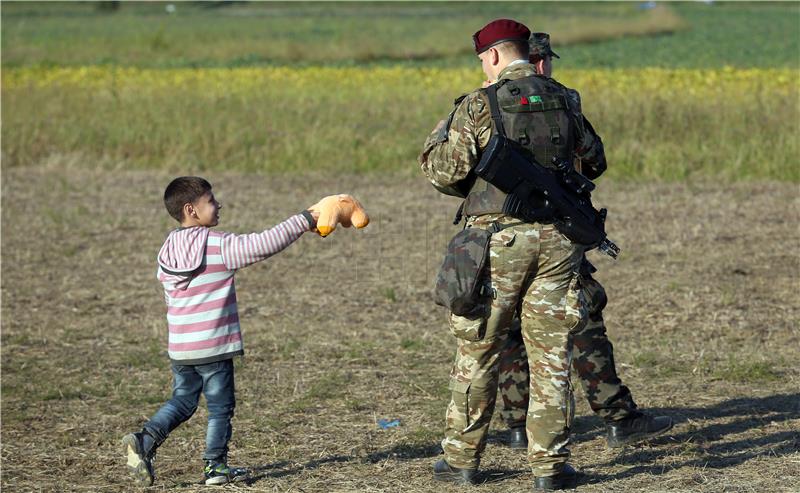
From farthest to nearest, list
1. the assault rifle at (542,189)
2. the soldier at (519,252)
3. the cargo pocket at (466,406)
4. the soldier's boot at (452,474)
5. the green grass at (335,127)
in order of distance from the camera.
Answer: the green grass at (335,127), the soldier's boot at (452,474), the cargo pocket at (466,406), the soldier at (519,252), the assault rifle at (542,189)

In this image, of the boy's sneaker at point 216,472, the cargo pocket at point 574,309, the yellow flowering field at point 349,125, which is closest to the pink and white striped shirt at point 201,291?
the boy's sneaker at point 216,472

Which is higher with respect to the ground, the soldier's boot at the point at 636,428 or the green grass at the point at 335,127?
the green grass at the point at 335,127

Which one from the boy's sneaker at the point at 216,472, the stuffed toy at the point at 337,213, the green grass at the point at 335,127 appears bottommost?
the boy's sneaker at the point at 216,472

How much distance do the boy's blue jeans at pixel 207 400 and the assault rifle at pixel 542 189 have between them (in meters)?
1.43

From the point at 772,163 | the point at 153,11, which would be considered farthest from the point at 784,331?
the point at 153,11

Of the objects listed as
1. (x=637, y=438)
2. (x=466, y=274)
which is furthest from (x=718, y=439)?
(x=466, y=274)

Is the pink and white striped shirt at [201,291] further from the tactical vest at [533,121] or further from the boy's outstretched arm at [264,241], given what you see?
the tactical vest at [533,121]

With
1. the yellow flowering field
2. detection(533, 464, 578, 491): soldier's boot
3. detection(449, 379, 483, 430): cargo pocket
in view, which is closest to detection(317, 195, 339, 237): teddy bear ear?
detection(449, 379, 483, 430): cargo pocket

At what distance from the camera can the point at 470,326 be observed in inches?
193

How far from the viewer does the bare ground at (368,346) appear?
18.6ft

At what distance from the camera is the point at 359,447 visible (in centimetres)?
596

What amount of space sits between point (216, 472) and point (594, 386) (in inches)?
74.6

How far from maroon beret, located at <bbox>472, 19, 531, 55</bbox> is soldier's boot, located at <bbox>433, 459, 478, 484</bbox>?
1866 mm

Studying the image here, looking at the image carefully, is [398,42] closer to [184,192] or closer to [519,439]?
[519,439]
